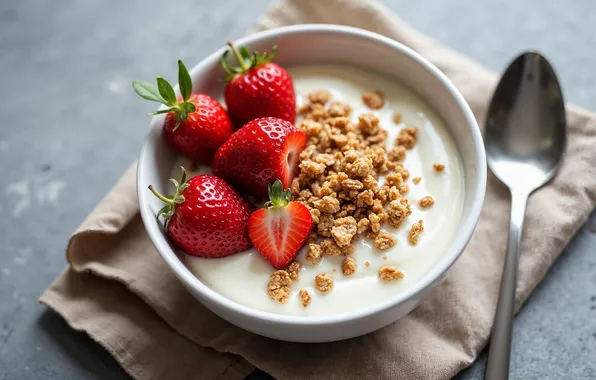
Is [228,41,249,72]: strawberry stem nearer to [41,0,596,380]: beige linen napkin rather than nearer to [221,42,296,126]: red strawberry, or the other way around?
[221,42,296,126]: red strawberry

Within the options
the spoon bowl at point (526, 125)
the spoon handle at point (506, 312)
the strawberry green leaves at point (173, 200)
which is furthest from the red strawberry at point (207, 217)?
the spoon bowl at point (526, 125)

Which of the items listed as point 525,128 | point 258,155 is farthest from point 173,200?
point 525,128

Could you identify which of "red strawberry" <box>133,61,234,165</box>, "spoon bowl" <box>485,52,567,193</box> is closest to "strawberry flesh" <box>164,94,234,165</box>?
"red strawberry" <box>133,61,234,165</box>

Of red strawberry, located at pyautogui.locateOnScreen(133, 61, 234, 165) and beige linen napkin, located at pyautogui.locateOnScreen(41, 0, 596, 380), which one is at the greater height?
red strawberry, located at pyautogui.locateOnScreen(133, 61, 234, 165)

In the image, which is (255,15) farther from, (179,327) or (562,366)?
(562,366)

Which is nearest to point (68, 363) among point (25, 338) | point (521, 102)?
point (25, 338)

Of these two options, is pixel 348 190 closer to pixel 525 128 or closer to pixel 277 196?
pixel 277 196
